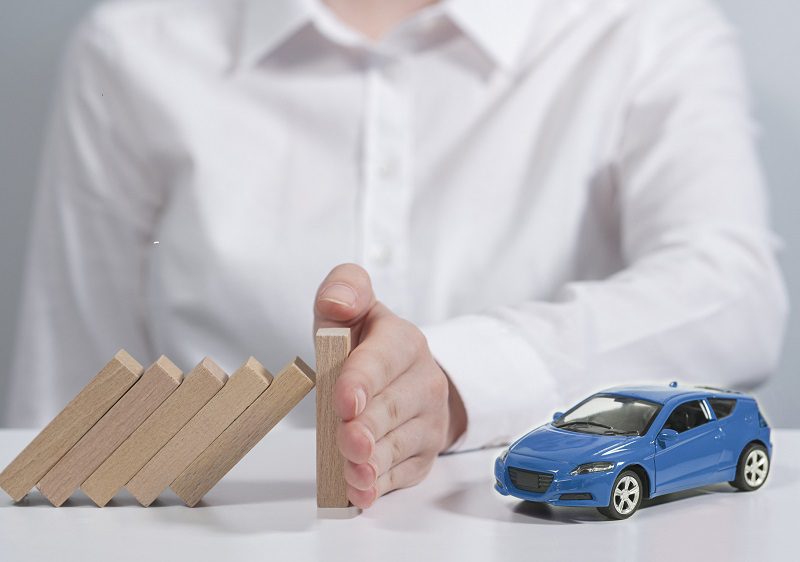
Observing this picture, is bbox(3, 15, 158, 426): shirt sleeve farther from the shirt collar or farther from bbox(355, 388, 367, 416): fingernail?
bbox(355, 388, 367, 416): fingernail

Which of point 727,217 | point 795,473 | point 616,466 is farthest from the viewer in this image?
point 727,217

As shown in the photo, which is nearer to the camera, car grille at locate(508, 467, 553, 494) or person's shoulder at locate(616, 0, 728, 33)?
car grille at locate(508, 467, 553, 494)

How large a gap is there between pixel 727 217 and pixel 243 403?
48 cm

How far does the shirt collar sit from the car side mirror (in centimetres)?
54

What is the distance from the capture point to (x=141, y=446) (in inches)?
14.6

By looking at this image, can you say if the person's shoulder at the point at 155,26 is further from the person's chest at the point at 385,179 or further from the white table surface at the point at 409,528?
the white table surface at the point at 409,528

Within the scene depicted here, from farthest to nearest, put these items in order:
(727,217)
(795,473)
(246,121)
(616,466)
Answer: (246,121) < (727,217) < (795,473) < (616,466)

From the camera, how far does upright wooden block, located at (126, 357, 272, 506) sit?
37 cm

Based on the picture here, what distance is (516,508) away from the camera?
1.17ft

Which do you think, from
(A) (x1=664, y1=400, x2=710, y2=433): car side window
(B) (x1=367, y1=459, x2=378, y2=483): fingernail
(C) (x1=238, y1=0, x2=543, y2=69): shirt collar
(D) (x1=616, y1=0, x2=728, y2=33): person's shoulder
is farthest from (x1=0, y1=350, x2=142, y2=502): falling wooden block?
(D) (x1=616, y1=0, x2=728, y2=33): person's shoulder

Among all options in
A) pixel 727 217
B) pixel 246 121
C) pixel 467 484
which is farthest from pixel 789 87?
pixel 467 484

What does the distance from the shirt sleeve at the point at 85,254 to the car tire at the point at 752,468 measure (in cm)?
64

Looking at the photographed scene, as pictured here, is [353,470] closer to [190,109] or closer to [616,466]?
[616,466]

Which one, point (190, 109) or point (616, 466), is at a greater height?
point (190, 109)
